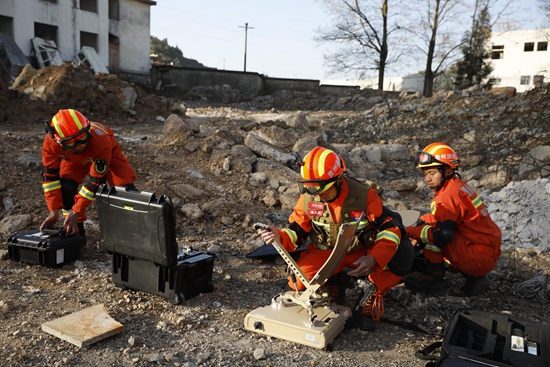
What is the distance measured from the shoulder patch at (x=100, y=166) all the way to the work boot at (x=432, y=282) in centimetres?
283

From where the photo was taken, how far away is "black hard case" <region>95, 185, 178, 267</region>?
3.49m

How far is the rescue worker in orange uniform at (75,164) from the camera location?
Answer: 429cm

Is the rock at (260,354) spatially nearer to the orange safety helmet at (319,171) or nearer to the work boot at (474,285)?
the orange safety helmet at (319,171)

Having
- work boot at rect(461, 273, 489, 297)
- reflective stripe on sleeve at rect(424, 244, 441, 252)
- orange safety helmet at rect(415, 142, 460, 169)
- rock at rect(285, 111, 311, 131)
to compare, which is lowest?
work boot at rect(461, 273, 489, 297)

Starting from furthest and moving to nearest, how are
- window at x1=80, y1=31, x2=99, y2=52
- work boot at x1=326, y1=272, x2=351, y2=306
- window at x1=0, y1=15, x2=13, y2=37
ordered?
window at x1=80, y1=31, x2=99, y2=52, window at x1=0, y1=15, x2=13, y2=37, work boot at x1=326, y1=272, x2=351, y2=306

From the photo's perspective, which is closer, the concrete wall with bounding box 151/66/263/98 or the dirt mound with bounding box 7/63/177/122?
the dirt mound with bounding box 7/63/177/122

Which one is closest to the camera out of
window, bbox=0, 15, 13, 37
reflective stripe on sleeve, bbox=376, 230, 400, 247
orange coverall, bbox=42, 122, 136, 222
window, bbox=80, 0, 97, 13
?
reflective stripe on sleeve, bbox=376, 230, 400, 247

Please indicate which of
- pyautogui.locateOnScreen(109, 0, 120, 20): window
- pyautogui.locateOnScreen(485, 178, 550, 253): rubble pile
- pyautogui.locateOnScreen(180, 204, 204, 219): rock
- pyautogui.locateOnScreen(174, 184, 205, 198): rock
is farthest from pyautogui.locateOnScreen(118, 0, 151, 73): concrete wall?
pyautogui.locateOnScreen(485, 178, 550, 253): rubble pile

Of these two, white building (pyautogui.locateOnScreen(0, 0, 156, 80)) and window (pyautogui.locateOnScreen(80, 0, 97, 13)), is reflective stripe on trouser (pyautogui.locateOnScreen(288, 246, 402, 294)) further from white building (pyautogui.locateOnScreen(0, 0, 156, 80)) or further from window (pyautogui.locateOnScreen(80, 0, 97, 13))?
window (pyautogui.locateOnScreen(80, 0, 97, 13))

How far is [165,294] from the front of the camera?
3.78 metres

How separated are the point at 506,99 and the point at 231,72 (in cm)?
1427

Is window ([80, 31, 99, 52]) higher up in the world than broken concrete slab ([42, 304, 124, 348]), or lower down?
higher up

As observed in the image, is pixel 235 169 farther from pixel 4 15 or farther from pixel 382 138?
pixel 4 15

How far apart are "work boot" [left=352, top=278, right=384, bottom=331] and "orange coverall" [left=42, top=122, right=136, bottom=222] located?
8.04 ft
